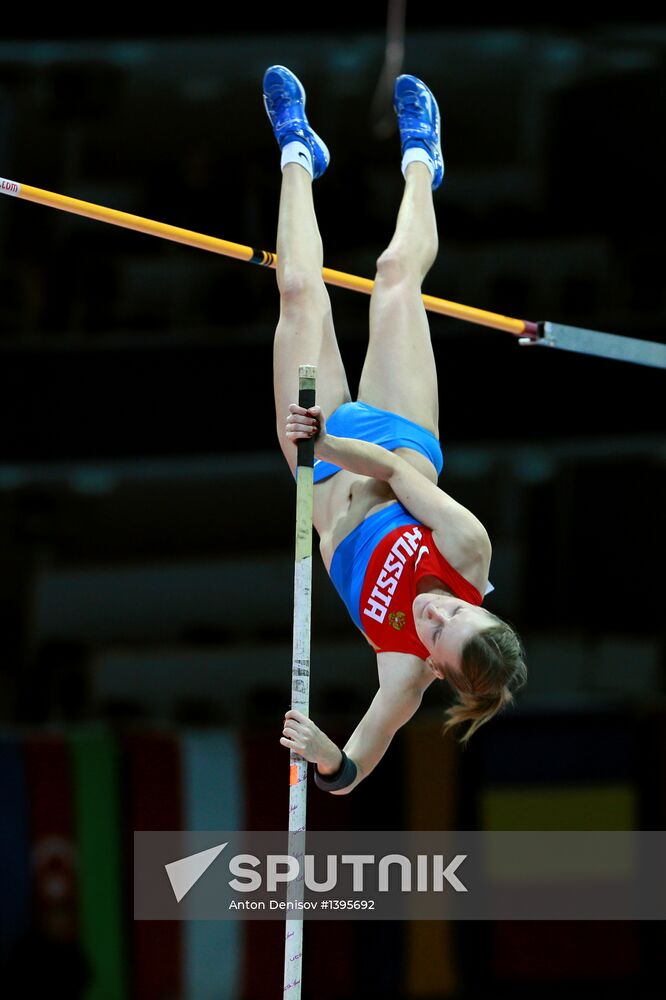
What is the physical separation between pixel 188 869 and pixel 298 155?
421 cm

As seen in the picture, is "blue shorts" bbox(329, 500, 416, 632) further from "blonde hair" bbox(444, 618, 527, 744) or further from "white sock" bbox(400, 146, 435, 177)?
"white sock" bbox(400, 146, 435, 177)

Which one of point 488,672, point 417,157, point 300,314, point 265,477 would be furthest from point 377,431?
point 265,477

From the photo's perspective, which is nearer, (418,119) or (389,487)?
(389,487)

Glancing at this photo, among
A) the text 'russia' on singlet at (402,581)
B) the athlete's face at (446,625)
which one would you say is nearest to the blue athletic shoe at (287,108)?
the text 'russia' on singlet at (402,581)

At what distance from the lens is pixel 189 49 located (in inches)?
451

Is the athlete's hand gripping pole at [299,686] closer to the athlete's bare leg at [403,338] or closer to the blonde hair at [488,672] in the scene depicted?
the blonde hair at [488,672]

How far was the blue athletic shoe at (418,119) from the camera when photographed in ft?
18.0

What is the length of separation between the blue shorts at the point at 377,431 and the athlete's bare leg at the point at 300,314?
11 cm

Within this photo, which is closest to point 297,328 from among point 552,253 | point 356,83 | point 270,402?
point 270,402

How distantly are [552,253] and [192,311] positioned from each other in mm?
2509

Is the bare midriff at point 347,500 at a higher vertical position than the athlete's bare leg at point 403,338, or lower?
lower

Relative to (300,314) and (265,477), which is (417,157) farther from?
(265,477)

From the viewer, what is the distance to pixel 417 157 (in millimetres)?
5414

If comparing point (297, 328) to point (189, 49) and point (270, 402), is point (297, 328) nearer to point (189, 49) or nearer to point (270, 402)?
point (270, 402)
